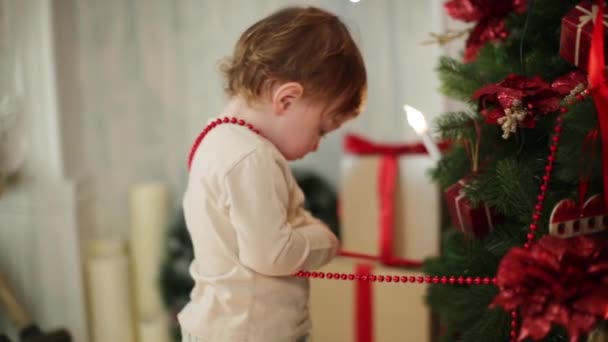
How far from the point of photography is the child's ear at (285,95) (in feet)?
2.34

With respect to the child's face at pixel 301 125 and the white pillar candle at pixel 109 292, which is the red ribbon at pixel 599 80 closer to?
the child's face at pixel 301 125

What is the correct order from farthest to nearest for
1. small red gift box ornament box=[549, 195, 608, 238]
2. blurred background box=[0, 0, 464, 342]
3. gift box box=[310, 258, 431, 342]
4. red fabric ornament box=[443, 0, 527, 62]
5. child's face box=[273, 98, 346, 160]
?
gift box box=[310, 258, 431, 342], blurred background box=[0, 0, 464, 342], red fabric ornament box=[443, 0, 527, 62], child's face box=[273, 98, 346, 160], small red gift box ornament box=[549, 195, 608, 238]

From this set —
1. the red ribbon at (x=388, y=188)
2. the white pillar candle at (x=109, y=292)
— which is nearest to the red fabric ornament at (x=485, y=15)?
the red ribbon at (x=388, y=188)

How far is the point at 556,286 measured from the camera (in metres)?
0.53

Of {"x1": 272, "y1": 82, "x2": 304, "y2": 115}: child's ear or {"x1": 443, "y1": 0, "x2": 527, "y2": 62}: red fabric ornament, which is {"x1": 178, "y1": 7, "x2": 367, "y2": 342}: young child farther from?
{"x1": 443, "y1": 0, "x2": 527, "y2": 62}: red fabric ornament

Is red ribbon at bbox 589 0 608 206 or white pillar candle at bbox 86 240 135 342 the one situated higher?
red ribbon at bbox 589 0 608 206

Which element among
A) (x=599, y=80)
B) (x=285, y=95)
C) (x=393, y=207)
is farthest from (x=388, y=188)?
(x=599, y=80)

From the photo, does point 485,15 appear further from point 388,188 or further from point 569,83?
point 388,188

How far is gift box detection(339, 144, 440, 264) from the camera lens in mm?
1242

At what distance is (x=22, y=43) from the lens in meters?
1.05

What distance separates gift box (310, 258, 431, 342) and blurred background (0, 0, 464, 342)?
0.03ft

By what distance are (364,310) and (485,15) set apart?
643 millimetres

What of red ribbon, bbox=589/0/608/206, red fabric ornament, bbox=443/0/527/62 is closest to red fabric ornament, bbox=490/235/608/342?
red ribbon, bbox=589/0/608/206

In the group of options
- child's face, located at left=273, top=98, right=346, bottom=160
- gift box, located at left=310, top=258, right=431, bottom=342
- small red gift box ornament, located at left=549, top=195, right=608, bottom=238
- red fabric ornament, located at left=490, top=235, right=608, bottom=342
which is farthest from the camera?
gift box, located at left=310, top=258, right=431, bottom=342
